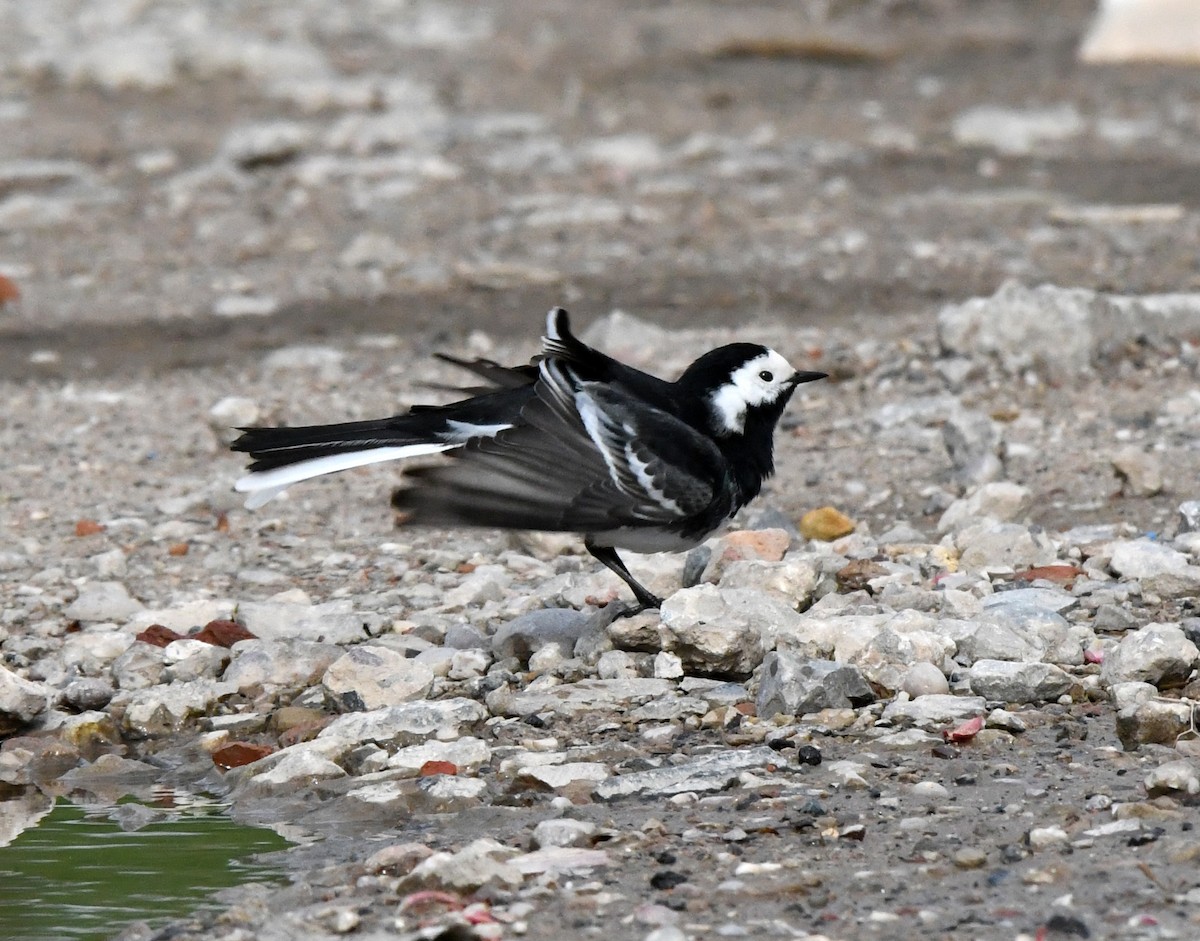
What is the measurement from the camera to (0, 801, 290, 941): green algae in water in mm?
4152

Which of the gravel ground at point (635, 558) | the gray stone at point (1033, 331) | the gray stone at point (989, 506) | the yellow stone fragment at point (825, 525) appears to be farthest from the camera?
the gray stone at point (1033, 331)

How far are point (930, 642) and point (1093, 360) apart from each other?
3.41 m

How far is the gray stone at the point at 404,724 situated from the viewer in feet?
16.7

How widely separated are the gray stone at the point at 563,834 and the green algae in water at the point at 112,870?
1.85 feet

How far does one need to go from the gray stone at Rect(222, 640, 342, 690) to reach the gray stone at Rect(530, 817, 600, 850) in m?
1.39

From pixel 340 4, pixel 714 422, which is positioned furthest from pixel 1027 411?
pixel 340 4

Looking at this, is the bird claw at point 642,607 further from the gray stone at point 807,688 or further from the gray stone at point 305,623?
the gray stone at point 305,623

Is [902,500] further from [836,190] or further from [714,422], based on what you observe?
[836,190]

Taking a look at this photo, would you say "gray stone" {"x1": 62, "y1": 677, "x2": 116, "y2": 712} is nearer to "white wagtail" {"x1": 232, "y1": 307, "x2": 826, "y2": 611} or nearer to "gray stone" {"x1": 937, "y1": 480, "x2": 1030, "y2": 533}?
"white wagtail" {"x1": 232, "y1": 307, "x2": 826, "y2": 611}

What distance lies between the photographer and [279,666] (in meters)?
5.58

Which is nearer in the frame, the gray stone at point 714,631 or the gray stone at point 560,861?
the gray stone at point 560,861

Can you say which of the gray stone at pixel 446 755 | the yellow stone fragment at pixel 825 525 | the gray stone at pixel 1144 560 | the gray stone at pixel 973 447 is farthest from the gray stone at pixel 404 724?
the gray stone at pixel 973 447

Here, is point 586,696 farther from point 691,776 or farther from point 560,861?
point 560,861

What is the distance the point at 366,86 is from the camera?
14992mm
